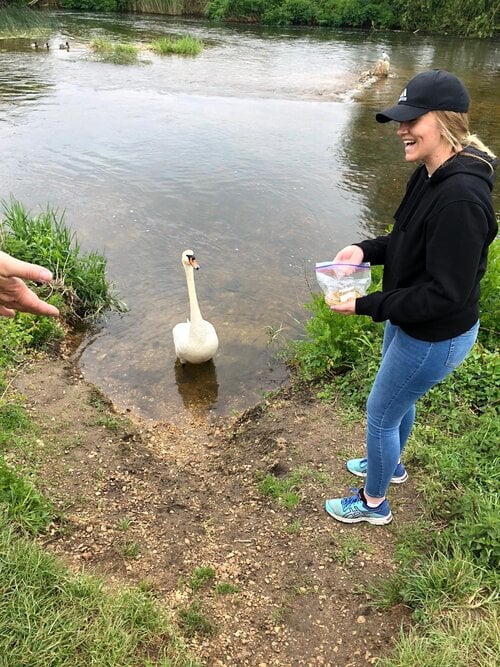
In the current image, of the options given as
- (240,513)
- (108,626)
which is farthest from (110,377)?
(108,626)

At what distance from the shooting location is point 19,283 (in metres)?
2.06

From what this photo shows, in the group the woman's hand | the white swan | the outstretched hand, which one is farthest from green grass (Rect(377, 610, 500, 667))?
the white swan

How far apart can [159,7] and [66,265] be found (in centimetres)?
3436

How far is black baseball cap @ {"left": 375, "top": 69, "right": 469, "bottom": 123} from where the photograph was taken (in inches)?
87.5

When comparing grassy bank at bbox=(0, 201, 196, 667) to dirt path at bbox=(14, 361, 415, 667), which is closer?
grassy bank at bbox=(0, 201, 196, 667)

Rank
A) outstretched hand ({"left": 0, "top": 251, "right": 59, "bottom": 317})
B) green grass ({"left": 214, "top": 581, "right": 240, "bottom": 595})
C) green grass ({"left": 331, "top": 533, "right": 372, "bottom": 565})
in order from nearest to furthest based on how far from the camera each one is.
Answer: outstretched hand ({"left": 0, "top": 251, "right": 59, "bottom": 317}), green grass ({"left": 214, "top": 581, "right": 240, "bottom": 595}), green grass ({"left": 331, "top": 533, "right": 372, "bottom": 565})

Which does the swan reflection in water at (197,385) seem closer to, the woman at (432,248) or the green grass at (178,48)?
the woman at (432,248)

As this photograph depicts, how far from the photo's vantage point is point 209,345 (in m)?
5.59

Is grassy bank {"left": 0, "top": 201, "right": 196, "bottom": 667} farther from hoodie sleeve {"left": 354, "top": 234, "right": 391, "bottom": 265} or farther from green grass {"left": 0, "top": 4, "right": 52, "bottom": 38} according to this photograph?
green grass {"left": 0, "top": 4, "right": 52, "bottom": 38}

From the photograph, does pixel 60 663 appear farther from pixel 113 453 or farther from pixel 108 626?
pixel 113 453

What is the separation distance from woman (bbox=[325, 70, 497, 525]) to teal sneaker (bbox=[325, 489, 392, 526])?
68 centimetres

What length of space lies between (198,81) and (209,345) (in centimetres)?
1566

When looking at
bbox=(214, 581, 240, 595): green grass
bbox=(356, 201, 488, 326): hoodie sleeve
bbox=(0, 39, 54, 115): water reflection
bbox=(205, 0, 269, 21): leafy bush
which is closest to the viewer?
bbox=(356, 201, 488, 326): hoodie sleeve

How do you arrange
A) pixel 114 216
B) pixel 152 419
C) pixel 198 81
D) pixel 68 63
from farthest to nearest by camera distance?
pixel 68 63
pixel 198 81
pixel 114 216
pixel 152 419
